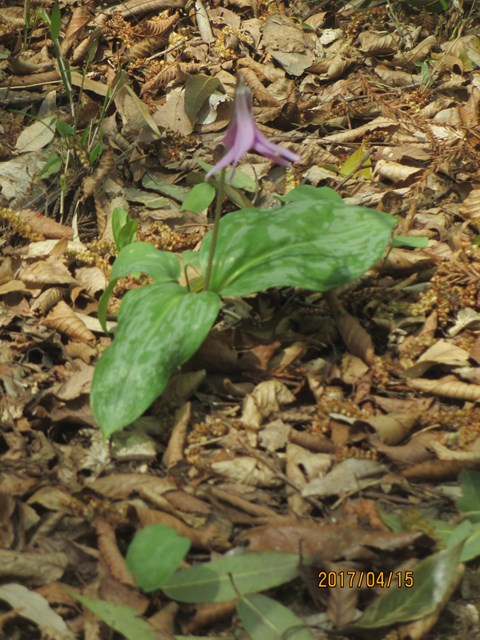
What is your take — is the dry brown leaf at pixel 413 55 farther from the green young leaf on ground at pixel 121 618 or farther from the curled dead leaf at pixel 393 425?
the green young leaf on ground at pixel 121 618

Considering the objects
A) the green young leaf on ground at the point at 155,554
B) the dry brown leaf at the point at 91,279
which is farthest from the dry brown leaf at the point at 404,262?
the green young leaf on ground at the point at 155,554

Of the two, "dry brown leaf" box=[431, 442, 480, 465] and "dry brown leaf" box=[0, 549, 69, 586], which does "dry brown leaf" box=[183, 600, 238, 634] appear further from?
"dry brown leaf" box=[431, 442, 480, 465]

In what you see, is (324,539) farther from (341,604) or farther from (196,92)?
(196,92)

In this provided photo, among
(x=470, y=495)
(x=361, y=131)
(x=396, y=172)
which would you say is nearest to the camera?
(x=470, y=495)

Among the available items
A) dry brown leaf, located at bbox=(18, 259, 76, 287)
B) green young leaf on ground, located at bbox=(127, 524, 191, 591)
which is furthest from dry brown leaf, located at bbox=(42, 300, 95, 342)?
green young leaf on ground, located at bbox=(127, 524, 191, 591)

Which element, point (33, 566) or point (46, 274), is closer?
point (33, 566)

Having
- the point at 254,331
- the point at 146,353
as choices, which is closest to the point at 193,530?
the point at 146,353

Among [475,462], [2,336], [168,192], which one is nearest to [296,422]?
[475,462]
